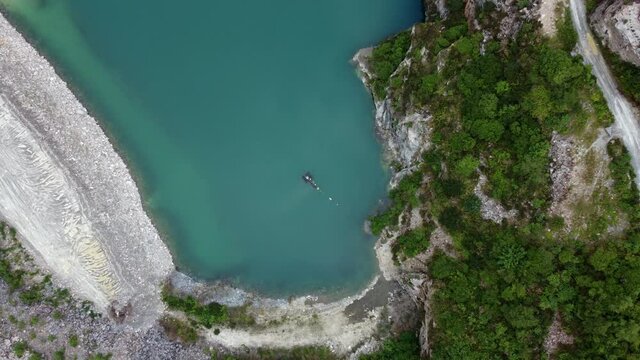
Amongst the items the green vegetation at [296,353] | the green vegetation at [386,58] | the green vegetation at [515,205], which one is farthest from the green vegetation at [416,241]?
the green vegetation at [386,58]

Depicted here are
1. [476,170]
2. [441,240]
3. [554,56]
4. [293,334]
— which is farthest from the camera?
[293,334]

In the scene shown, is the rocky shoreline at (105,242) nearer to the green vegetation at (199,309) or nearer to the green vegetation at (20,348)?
the green vegetation at (199,309)

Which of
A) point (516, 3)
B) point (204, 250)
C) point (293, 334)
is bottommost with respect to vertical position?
point (293, 334)

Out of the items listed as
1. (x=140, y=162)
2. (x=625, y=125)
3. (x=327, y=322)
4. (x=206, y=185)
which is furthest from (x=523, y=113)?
(x=140, y=162)

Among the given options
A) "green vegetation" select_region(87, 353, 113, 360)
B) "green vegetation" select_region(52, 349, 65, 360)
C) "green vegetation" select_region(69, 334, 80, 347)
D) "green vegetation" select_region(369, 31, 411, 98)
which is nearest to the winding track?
"green vegetation" select_region(369, 31, 411, 98)

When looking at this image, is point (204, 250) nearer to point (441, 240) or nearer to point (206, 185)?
point (206, 185)

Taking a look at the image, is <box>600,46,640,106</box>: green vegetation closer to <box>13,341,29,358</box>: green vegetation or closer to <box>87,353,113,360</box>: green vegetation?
<box>87,353,113,360</box>: green vegetation
